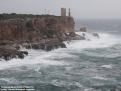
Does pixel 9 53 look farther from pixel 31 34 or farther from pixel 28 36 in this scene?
pixel 31 34

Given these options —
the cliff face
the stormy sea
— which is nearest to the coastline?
the cliff face

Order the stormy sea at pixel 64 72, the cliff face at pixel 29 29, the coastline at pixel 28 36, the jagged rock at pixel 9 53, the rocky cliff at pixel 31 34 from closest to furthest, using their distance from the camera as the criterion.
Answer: the stormy sea at pixel 64 72, the jagged rock at pixel 9 53, the coastline at pixel 28 36, the rocky cliff at pixel 31 34, the cliff face at pixel 29 29

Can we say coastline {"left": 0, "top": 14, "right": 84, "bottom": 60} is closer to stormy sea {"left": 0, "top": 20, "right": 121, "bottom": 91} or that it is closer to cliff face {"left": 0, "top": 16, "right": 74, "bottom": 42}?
cliff face {"left": 0, "top": 16, "right": 74, "bottom": 42}

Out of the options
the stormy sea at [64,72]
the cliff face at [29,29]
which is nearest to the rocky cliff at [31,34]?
the cliff face at [29,29]

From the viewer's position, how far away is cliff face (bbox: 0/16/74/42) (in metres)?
50.8

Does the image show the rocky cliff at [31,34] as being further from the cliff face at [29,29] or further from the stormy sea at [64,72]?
the stormy sea at [64,72]

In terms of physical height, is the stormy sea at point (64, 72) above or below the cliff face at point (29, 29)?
below

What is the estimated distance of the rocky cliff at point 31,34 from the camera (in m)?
49.8

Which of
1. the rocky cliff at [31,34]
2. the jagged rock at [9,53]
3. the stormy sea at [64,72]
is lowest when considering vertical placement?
the stormy sea at [64,72]

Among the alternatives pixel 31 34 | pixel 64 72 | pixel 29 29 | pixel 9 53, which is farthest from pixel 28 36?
pixel 64 72

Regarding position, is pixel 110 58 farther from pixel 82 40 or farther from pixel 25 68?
pixel 82 40

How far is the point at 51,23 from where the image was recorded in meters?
62.8

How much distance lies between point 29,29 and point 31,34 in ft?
4.53

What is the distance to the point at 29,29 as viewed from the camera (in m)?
55.2
